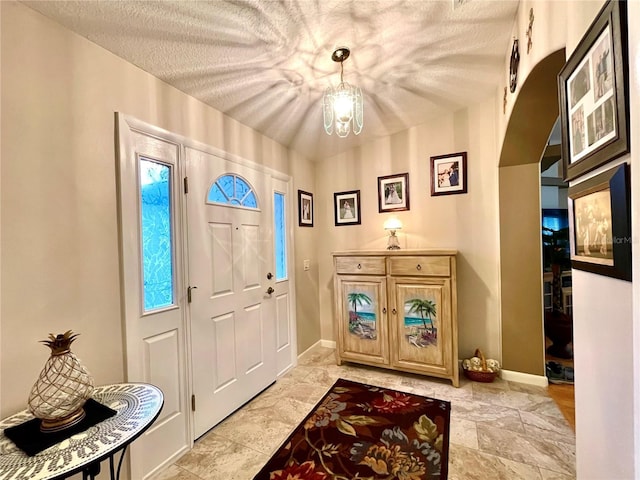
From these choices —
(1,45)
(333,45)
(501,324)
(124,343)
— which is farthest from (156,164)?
(501,324)

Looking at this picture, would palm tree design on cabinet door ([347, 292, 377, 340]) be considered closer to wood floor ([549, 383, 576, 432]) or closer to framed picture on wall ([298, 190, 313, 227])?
framed picture on wall ([298, 190, 313, 227])

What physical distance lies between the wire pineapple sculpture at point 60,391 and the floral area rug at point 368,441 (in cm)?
110

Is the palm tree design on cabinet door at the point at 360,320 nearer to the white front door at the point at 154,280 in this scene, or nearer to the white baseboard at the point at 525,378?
the white baseboard at the point at 525,378

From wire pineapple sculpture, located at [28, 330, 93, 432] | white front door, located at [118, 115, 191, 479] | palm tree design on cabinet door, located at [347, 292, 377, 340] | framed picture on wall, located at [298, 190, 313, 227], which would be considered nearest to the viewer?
wire pineapple sculpture, located at [28, 330, 93, 432]

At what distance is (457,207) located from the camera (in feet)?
9.50

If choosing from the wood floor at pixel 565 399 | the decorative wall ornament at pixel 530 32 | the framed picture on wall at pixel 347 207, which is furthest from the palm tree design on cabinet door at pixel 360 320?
the decorative wall ornament at pixel 530 32

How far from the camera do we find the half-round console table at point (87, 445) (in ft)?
2.85

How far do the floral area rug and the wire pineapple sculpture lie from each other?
43.4 inches

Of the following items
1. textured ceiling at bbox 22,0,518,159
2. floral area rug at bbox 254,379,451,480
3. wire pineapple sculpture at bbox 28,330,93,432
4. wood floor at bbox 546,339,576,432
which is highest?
textured ceiling at bbox 22,0,518,159

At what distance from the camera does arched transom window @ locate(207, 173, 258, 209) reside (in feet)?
7.13

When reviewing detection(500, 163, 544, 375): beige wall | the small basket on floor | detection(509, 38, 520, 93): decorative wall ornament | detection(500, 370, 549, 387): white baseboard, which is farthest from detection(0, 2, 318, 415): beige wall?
detection(500, 370, 549, 387): white baseboard

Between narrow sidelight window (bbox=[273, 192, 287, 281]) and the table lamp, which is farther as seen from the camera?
the table lamp

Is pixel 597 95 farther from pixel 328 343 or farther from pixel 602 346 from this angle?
pixel 328 343

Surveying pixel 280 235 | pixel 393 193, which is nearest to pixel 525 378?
pixel 393 193
